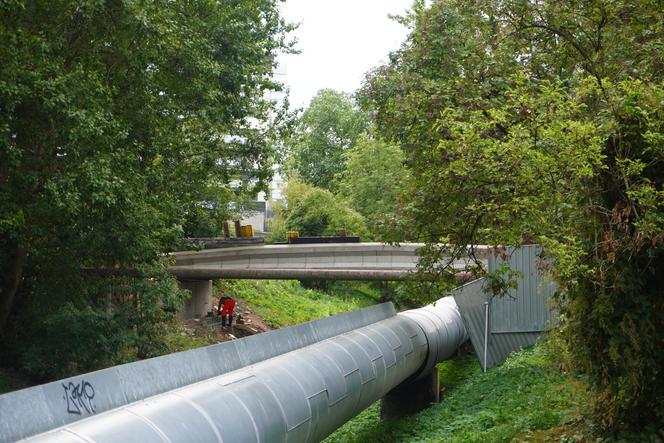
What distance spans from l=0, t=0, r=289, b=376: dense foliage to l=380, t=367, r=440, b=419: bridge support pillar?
6381 millimetres

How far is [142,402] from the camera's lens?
25.4 feet

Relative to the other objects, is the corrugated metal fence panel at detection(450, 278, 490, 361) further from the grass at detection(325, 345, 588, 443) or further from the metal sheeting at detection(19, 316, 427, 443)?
the metal sheeting at detection(19, 316, 427, 443)

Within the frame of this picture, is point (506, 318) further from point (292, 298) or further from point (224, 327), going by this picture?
point (292, 298)

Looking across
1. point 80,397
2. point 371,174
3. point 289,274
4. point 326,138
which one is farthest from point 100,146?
point 326,138

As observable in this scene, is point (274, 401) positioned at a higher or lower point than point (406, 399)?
higher

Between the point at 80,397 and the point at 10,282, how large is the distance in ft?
42.4

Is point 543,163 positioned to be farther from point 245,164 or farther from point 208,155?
point 245,164

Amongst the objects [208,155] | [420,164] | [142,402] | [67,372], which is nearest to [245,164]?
[208,155]

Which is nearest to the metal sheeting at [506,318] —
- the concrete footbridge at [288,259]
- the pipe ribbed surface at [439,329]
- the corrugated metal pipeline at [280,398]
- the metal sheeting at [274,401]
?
the pipe ribbed surface at [439,329]

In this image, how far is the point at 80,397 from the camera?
23.7 feet

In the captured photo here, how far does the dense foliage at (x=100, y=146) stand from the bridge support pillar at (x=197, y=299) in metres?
9.54

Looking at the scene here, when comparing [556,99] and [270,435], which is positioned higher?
[556,99]

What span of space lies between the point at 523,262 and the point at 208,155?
9696mm

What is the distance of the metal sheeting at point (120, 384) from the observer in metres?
6.45
